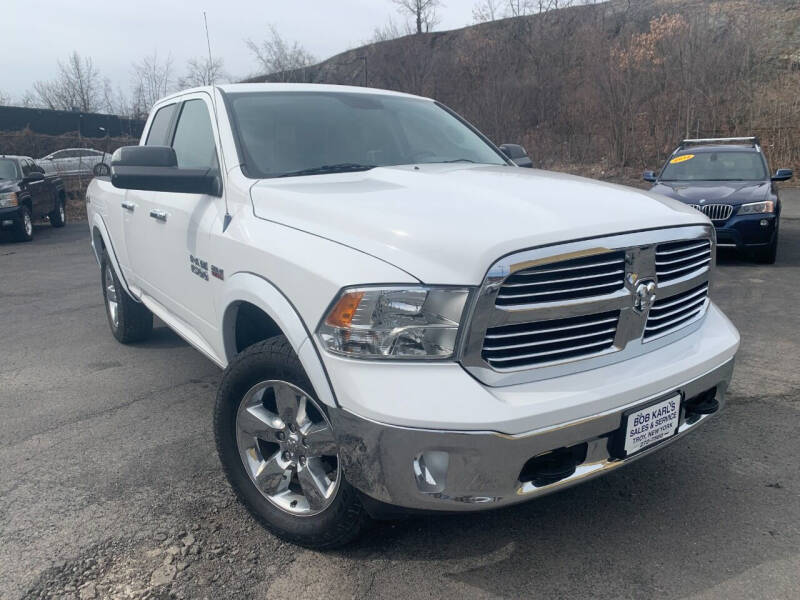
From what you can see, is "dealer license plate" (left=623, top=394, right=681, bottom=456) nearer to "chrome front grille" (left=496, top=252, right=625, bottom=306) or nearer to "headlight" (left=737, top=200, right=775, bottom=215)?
"chrome front grille" (left=496, top=252, right=625, bottom=306)

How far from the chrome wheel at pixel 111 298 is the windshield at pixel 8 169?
9.76m

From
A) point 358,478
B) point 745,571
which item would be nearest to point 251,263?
point 358,478

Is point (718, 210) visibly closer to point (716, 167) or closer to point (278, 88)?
point (716, 167)

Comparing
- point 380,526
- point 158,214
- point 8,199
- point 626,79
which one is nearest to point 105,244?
point 158,214

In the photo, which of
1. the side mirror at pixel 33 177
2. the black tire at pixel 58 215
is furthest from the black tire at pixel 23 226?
the black tire at pixel 58 215

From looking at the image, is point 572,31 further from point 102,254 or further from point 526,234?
point 526,234

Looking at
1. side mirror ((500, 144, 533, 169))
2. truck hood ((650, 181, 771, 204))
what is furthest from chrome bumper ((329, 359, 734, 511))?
truck hood ((650, 181, 771, 204))

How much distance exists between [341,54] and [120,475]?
48.6 meters

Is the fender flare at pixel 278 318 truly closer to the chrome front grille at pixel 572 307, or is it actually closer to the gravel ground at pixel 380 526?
the chrome front grille at pixel 572 307

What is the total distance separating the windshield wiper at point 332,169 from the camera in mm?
3213

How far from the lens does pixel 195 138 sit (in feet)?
12.5

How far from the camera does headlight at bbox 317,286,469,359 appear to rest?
6.93 ft

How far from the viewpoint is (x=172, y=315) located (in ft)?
13.2

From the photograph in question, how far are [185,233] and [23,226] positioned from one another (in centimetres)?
1185
